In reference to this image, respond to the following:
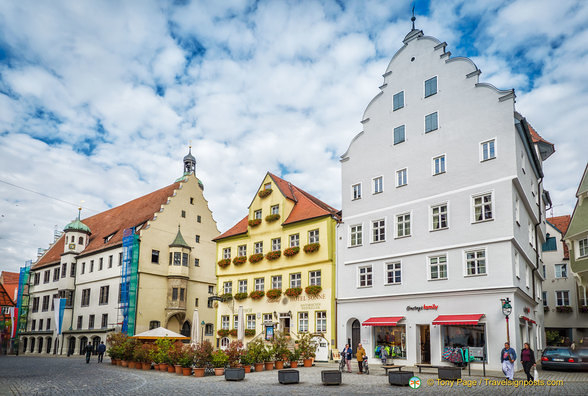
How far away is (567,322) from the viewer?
45594 millimetres

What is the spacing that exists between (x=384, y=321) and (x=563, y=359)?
31.0 feet

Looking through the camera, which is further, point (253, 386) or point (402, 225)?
point (402, 225)

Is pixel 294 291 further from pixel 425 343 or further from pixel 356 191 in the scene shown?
pixel 425 343

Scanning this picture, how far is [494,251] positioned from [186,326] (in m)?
36.9

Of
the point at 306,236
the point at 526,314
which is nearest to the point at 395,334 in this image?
the point at 526,314

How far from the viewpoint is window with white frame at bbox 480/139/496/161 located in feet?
91.8

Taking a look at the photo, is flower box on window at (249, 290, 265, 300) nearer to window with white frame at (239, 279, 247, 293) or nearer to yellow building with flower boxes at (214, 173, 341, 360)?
yellow building with flower boxes at (214, 173, 341, 360)

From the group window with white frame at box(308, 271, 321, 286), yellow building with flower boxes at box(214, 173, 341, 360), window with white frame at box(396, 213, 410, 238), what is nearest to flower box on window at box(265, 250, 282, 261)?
yellow building with flower boxes at box(214, 173, 341, 360)

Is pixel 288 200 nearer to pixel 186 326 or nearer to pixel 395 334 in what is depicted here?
pixel 395 334

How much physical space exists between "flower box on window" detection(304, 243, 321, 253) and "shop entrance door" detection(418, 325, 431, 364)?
32.3 feet

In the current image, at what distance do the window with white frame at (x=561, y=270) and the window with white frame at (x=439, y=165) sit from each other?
2522 cm

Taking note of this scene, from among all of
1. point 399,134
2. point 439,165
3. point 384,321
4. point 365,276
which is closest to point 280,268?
point 365,276

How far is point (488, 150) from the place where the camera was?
1112 inches

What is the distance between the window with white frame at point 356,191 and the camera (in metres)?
34.7
